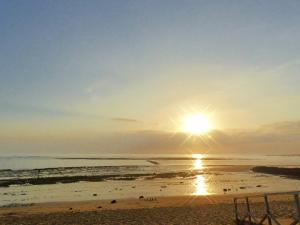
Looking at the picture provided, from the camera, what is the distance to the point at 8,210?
28938 mm

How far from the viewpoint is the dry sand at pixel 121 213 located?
22656mm

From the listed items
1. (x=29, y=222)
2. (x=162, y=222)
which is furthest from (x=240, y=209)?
(x=29, y=222)

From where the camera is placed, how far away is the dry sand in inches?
892

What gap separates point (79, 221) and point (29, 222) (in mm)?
3213

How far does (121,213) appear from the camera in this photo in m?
25.7

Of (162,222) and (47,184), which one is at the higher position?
(47,184)

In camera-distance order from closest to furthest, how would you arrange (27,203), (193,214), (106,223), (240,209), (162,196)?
(106,223) < (193,214) < (240,209) < (27,203) < (162,196)

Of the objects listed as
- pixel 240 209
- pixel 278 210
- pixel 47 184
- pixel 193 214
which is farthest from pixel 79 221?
pixel 47 184

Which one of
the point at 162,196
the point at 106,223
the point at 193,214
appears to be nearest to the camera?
the point at 106,223

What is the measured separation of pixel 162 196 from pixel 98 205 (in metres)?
8.75

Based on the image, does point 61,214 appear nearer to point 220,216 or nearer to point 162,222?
point 162,222

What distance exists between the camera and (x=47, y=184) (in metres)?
52.1

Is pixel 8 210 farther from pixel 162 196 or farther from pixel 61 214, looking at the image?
pixel 162 196

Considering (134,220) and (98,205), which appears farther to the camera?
(98,205)
